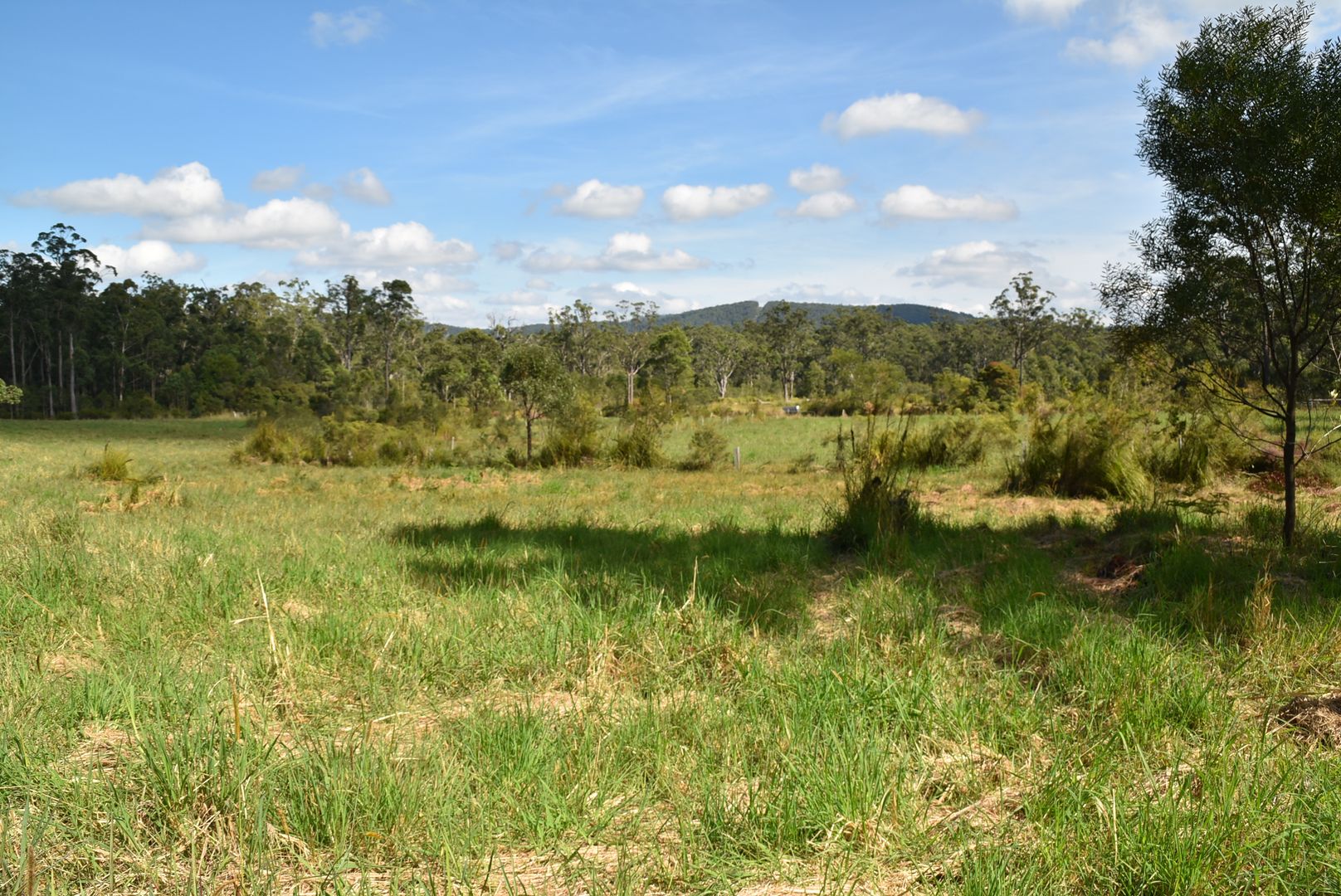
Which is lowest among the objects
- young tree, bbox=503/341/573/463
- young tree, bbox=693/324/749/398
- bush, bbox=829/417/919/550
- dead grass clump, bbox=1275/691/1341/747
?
dead grass clump, bbox=1275/691/1341/747

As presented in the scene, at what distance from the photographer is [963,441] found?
808 inches

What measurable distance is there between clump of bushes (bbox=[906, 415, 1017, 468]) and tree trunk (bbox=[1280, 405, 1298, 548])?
12208 millimetres

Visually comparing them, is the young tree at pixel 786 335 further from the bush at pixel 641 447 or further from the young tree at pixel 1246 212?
the young tree at pixel 1246 212

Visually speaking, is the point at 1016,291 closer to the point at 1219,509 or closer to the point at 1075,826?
the point at 1219,509

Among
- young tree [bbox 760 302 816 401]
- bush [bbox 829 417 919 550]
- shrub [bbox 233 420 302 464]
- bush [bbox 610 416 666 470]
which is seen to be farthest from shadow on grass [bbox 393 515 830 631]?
young tree [bbox 760 302 816 401]

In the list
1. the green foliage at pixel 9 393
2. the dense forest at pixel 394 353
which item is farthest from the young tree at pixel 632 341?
the green foliage at pixel 9 393

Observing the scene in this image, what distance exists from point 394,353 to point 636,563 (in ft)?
222

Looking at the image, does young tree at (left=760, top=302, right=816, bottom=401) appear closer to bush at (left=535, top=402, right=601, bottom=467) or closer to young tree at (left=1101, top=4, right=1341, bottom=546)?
bush at (left=535, top=402, right=601, bottom=467)

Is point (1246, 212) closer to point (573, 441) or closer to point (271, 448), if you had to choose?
point (573, 441)

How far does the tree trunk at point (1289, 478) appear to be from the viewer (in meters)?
7.24

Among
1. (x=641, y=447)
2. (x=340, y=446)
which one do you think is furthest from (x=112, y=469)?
(x=641, y=447)

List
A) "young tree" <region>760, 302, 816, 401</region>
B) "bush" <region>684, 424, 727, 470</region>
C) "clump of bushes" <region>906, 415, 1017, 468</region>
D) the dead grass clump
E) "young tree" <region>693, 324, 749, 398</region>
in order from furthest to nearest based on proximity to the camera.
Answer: "young tree" <region>693, 324, 749, 398</region>
"young tree" <region>760, 302, 816, 401</region>
"bush" <region>684, 424, 727, 470</region>
"clump of bushes" <region>906, 415, 1017, 468</region>
the dead grass clump

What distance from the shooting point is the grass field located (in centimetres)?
257

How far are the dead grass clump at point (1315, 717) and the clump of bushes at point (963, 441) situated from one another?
16.4 m
